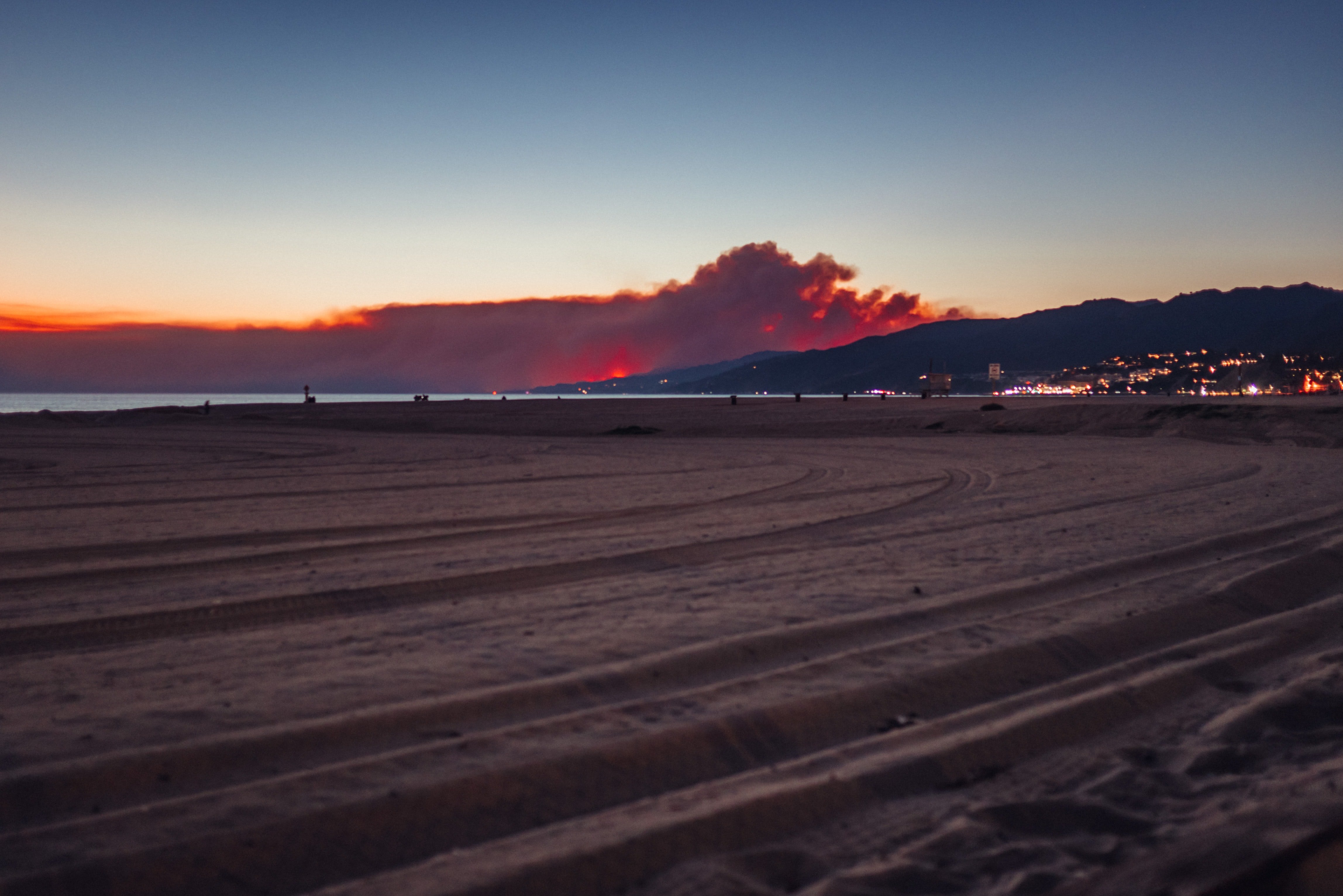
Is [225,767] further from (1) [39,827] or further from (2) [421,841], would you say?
(2) [421,841]

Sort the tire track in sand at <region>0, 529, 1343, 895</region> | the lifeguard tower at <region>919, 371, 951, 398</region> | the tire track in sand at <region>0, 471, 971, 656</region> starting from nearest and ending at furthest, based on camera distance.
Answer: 1. the tire track in sand at <region>0, 529, 1343, 895</region>
2. the tire track in sand at <region>0, 471, 971, 656</region>
3. the lifeguard tower at <region>919, 371, 951, 398</region>

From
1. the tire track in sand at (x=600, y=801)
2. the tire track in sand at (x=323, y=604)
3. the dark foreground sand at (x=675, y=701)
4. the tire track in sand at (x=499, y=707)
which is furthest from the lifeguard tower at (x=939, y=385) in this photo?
the tire track in sand at (x=600, y=801)

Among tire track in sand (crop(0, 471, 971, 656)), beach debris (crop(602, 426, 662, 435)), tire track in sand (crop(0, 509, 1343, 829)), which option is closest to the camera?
tire track in sand (crop(0, 509, 1343, 829))

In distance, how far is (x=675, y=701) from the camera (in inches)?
149

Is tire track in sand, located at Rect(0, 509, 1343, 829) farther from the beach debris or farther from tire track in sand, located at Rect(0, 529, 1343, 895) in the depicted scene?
the beach debris

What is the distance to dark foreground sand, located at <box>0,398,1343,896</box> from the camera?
2.56 m

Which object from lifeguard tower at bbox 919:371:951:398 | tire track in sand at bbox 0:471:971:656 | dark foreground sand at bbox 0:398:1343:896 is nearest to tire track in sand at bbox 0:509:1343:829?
dark foreground sand at bbox 0:398:1343:896

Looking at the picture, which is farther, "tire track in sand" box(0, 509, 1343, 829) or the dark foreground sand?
"tire track in sand" box(0, 509, 1343, 829)

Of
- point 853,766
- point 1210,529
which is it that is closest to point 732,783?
point 853,766

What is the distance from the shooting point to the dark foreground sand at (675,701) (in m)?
2.56

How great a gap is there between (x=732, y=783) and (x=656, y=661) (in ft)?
4.32

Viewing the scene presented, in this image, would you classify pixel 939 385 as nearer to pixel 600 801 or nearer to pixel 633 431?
pixel 633 431

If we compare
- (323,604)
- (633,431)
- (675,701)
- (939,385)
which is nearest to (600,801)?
(675,701)

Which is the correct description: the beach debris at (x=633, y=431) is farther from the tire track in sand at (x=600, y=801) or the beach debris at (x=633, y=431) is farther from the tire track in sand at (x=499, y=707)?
the tire track in sand at (x=600, y=801)
